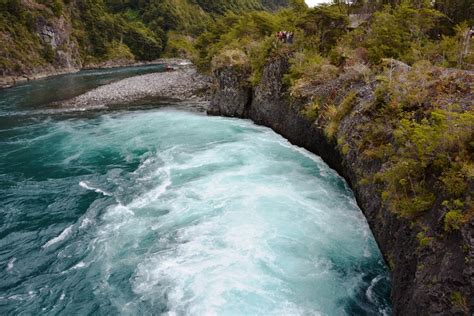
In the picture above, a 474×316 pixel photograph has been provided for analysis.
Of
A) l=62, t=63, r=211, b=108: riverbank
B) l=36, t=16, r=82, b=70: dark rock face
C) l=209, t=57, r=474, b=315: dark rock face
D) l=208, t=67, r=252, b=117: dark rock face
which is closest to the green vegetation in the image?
l=209, t=57, r=474, b=315: dark rock face

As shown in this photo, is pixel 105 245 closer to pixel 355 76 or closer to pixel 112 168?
pixel 112 168

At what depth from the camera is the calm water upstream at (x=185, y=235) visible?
803 cm

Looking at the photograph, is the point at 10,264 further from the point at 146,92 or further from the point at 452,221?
the point at 146,92

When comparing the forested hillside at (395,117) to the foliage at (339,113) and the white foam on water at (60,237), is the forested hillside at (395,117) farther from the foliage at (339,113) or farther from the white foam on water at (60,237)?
the white foam on water at (60,237)

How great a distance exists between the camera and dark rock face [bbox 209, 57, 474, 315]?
17.3 ft

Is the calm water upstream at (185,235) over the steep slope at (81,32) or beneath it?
beneath

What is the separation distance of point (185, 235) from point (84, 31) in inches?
4215

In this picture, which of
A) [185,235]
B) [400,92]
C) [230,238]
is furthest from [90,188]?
[400,92]

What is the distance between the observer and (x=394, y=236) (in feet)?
26.3

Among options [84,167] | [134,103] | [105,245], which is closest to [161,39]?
[134,103]

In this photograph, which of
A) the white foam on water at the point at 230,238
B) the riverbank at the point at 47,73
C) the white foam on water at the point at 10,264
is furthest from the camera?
the riverbank at the point at 47,73

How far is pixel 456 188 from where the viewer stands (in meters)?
6.02

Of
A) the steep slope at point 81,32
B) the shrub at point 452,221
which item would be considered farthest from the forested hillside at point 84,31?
the shrub at point 452,221

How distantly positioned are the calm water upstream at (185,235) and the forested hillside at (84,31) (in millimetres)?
54587
